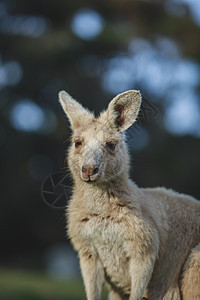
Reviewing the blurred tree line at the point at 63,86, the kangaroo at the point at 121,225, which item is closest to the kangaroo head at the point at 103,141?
the kangaroo at the point at 121,225

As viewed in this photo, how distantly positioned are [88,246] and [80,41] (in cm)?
1667

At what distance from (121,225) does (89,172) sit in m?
0.72

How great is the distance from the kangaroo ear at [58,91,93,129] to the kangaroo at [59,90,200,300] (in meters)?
0.02

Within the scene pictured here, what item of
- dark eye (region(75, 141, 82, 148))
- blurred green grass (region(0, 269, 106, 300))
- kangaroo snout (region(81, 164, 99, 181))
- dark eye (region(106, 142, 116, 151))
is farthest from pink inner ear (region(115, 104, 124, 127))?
blurred green grass (region(0, 269, 106, 300))

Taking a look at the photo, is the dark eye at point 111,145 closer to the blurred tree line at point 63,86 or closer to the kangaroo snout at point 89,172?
the kangaroo snout at point 89,172

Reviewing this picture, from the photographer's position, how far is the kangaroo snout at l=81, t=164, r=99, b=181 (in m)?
5.79

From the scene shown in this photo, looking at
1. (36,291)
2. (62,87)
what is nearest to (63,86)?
(62,87)

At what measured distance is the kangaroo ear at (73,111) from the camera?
674 centimetres

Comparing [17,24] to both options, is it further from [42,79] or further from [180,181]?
[180,181]

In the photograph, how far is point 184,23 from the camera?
24.1 meters

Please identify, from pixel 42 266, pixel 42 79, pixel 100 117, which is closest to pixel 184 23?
pixel 42 79

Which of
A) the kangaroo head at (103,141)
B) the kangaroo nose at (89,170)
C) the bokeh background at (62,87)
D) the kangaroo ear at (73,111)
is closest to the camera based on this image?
the kangaroo nose at (89,170)

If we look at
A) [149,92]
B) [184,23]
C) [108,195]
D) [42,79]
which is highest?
[184,23]

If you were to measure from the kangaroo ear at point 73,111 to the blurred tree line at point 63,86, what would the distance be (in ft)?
45.2
